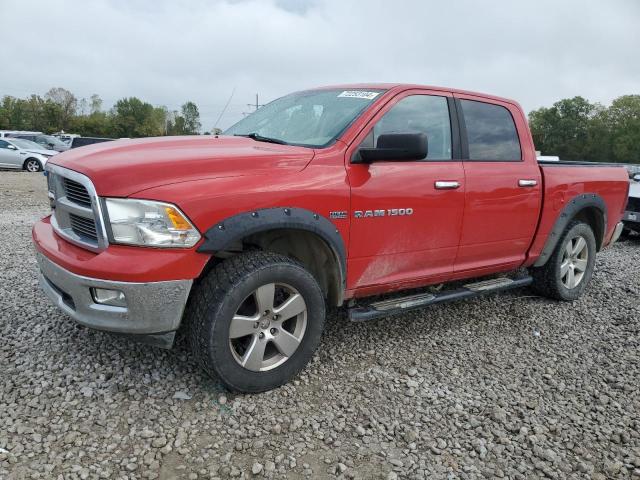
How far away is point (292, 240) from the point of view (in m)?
3.20

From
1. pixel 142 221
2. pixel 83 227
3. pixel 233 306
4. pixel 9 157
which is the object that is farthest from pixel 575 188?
pixel 9 157

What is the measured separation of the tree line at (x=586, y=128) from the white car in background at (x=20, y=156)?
63101 millimetres

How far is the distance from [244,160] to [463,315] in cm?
254

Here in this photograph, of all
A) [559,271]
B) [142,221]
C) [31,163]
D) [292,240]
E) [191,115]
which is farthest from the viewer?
[191,115]

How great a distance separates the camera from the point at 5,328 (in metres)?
3.53

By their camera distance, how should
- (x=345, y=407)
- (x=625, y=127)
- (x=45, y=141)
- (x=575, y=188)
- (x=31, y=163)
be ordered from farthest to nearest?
1. (x=625, y=127)
2. (x=45, y=141)
3. (x=31, y=163)
4. (x=575, y=188)
5. (x=345, y=407)

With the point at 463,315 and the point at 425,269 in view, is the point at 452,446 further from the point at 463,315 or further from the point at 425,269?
the point at 463,315

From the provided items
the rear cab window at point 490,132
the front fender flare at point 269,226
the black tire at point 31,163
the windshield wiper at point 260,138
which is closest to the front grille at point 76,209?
the front fender flare at point 269,226

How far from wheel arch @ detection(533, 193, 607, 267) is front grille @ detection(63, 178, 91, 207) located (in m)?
3.75

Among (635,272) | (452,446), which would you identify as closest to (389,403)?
(452,446)

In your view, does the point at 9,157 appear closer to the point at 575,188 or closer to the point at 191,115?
the point at 575,188

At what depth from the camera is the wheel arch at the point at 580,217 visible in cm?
445

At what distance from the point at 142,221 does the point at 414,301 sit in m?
1.96

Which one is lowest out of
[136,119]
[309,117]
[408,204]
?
[408,204]
